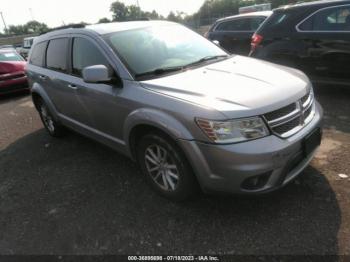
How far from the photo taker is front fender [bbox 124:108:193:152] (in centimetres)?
300

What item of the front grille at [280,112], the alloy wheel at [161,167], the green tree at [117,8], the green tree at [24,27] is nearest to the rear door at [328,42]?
the front grille at [280,112]

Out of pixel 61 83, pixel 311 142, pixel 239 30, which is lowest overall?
pixel 311 142

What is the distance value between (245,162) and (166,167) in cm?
92

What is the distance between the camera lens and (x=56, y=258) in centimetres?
307

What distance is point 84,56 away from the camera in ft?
14.2

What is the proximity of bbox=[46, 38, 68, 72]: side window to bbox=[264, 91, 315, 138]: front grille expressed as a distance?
2.99 metres

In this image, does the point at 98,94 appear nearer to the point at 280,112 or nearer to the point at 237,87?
the point at 237,87

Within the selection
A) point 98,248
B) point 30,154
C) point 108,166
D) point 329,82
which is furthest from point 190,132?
point 329,82

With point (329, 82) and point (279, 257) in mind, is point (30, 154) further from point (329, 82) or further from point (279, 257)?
point (329, 82)

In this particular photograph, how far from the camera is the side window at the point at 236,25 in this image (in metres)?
9.96

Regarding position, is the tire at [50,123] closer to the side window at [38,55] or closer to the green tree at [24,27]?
the side window at [38,55]

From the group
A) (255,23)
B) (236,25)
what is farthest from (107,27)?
(236,25)


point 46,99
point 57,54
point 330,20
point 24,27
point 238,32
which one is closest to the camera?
point 57,54

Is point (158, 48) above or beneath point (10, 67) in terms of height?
above
